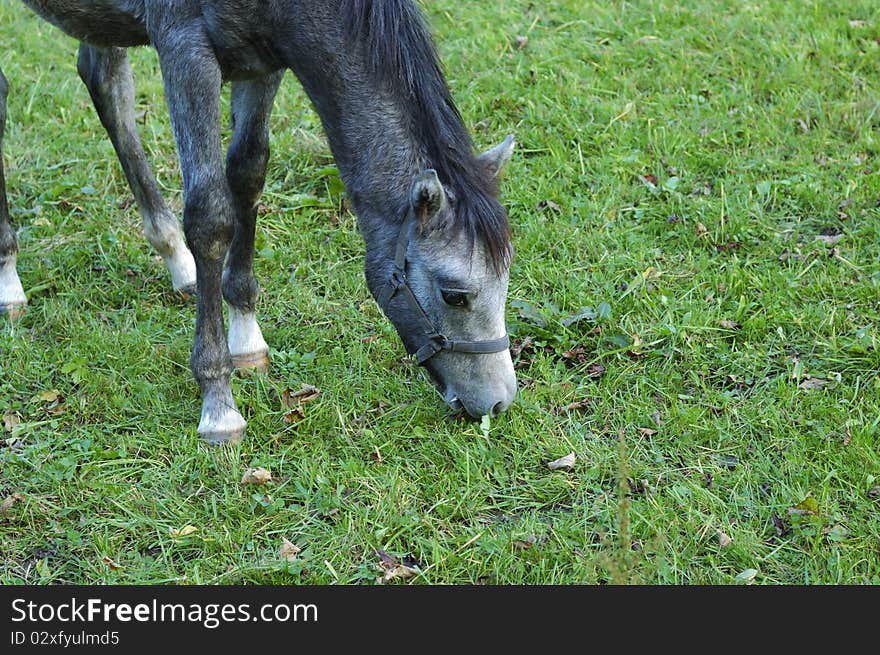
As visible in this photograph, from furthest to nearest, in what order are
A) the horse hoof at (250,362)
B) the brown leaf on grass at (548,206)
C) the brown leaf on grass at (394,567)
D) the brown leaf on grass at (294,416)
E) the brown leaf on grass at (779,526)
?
1. the brown leaf on grass at (548,206)
2. the horse hoof at (250,362)
3. the brown leaf on grass at (294,416)
4. the brown leaf on grass at (779,526)
5. the brown leaf on grass at (394,567)

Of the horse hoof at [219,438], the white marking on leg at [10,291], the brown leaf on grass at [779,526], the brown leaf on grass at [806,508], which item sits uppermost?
the brown leaf on grass at [806,508]

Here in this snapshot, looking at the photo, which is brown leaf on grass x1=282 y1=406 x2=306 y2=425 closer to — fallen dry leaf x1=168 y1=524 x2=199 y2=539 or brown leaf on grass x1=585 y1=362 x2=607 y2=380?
fallen dry leaf x1=168 y1=524 x2=199 y2=539

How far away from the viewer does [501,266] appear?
4398 millimetres

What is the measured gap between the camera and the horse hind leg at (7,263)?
19.5 ft

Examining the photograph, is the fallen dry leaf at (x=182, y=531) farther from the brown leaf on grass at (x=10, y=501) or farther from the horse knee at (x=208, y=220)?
the horse knee at (x=208, y=220)

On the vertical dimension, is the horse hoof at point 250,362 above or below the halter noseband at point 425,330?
below

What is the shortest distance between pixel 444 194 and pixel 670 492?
1.67 metres

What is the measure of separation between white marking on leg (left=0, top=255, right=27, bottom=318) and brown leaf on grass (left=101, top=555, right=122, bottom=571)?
228 centimetres

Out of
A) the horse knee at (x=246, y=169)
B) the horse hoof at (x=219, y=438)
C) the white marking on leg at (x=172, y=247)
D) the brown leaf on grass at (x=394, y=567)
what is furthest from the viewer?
the white marking on leg at (x=172, y=247)

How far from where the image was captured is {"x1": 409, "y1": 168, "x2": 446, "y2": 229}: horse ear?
4.19 m

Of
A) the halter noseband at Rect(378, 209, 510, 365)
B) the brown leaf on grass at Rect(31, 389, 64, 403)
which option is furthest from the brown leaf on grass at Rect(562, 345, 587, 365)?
the brown leaf on grass at Rect(31, 389, 64, 403)

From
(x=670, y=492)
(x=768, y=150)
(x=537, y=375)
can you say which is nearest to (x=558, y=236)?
(x=537, y=375)

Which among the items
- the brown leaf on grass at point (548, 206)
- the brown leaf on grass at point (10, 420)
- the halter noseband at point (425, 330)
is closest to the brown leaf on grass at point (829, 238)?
the brown leaf on grass at point (548, 206)

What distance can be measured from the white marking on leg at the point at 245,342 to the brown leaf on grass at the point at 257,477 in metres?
0.92
